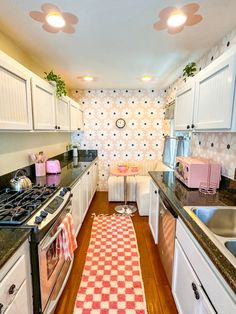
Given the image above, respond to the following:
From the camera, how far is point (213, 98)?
4.84 ft

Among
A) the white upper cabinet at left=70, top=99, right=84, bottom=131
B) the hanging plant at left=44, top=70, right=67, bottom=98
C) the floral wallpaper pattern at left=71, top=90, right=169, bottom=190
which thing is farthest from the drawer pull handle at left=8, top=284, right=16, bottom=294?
the floral wallpaper pattern at left=71, top=90, right=169, bottom=190

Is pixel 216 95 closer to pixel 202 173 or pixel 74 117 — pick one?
pixel 202 173

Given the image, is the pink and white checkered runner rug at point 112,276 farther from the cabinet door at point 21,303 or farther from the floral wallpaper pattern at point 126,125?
the floral wallpaper pattern at point 126,125

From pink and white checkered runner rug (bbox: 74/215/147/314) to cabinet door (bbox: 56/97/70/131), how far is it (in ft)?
5.28

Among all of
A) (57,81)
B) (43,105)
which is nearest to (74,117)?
(57,81)

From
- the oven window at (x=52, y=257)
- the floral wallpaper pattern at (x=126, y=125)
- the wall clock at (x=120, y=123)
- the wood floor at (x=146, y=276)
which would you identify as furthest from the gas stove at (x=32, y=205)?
the wall clock at (x=120, y=123)

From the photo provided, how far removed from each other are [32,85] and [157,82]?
2.51m

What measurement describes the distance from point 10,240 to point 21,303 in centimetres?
37

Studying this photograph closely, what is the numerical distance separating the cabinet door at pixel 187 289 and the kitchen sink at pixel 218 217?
28 cm

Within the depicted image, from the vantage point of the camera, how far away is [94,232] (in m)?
2.67

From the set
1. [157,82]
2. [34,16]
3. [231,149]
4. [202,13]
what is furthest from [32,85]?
[157,82]

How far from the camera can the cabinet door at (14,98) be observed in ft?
4.35

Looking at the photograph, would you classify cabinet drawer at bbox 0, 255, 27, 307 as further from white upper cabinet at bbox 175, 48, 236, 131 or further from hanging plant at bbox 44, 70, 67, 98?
hanging plant at bbox 44, 70, 67, 98

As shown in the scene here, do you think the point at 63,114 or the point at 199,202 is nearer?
the point at 199,202
